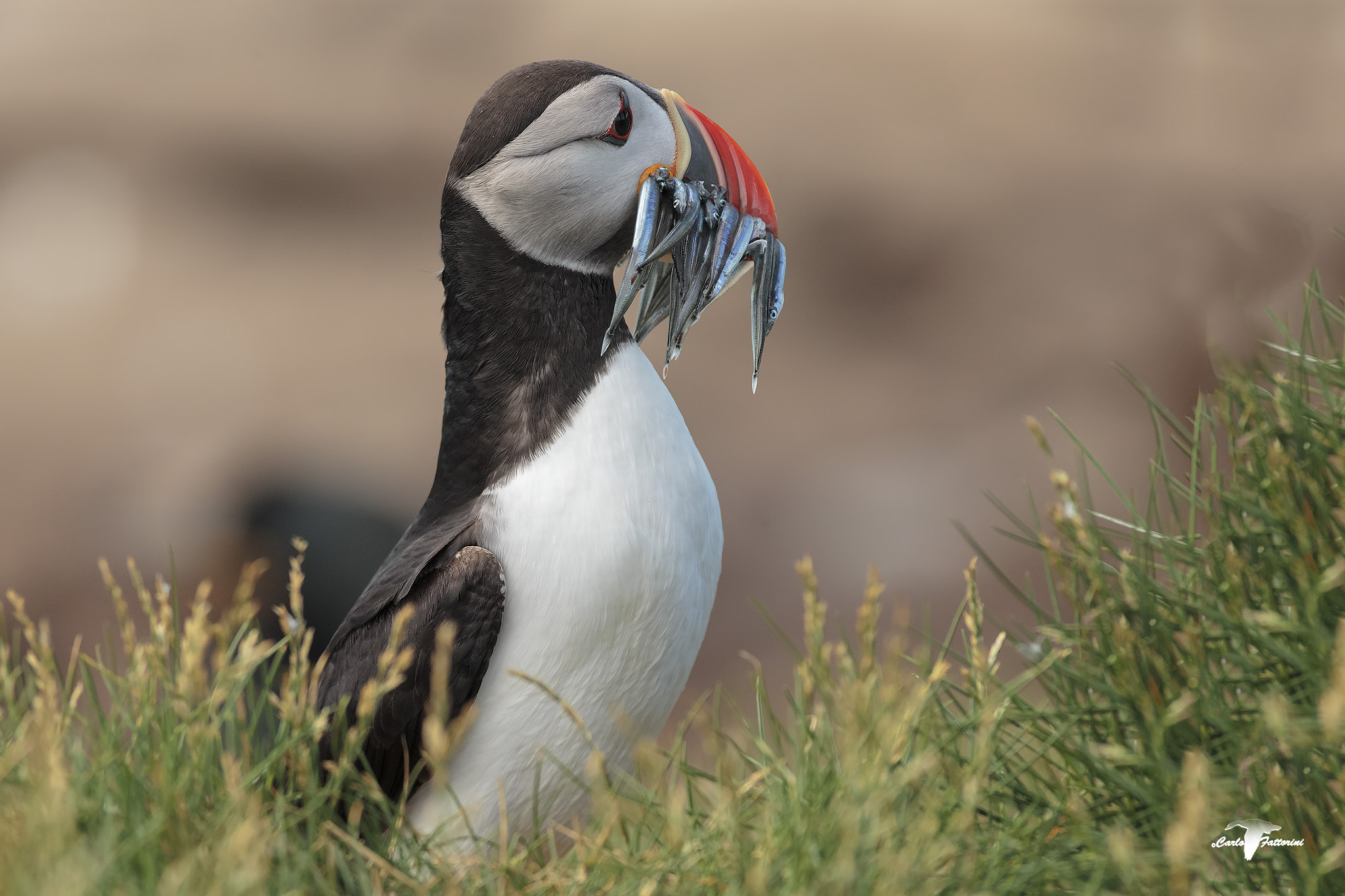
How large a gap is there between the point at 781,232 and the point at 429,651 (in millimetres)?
5683

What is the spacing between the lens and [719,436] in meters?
6.88

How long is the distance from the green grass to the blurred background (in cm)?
461

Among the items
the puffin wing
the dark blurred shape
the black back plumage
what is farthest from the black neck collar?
the dark blurred shape

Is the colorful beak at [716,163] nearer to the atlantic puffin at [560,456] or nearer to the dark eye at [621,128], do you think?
the atlantic puffin at [560,456]

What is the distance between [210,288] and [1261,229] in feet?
21.3

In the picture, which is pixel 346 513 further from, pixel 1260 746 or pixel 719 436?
pixel 1260 746

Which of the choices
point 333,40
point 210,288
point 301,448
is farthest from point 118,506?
point 333,40

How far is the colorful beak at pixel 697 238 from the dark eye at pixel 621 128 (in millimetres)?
86

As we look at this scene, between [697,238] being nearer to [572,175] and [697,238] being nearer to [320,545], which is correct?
A: [572,175]

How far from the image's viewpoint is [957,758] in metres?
1.50

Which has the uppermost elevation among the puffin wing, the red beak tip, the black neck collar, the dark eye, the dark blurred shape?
the dark eye

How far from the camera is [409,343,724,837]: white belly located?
2.00 metres

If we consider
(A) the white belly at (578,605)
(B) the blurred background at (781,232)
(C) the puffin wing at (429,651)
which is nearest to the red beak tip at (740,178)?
(A) the white belly at (578,605)

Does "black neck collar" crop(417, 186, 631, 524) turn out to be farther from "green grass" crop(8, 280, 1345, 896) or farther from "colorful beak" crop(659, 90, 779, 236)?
"green grass" crop(8, 280, 1345, 896)
